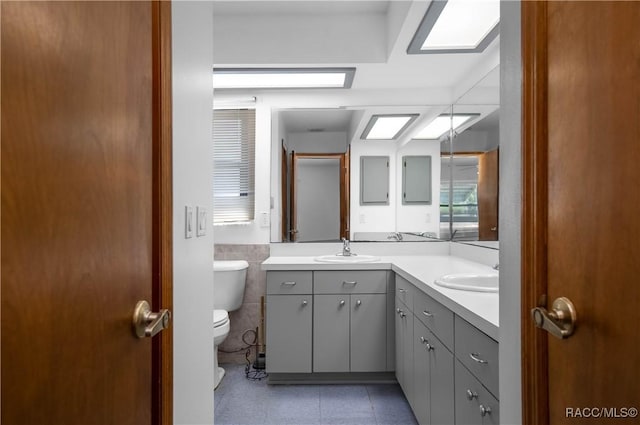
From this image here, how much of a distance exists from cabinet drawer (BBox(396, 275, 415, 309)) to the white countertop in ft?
0.13

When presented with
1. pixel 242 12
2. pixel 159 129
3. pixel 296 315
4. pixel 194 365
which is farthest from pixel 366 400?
pixel 242 12

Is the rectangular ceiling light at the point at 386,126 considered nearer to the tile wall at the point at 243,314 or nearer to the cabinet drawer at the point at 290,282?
the cabinet drawer at the point at 290,282

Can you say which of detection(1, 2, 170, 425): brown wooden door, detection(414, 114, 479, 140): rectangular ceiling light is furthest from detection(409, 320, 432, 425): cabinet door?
detection(414, 114, 479, 140): rectangular ceiling light

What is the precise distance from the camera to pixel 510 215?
0.90 meters

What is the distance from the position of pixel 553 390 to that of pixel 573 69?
2.22ft

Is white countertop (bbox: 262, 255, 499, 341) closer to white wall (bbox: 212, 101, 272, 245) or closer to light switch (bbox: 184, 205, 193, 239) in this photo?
white wall (bbox: 212, 101, 272, 245)

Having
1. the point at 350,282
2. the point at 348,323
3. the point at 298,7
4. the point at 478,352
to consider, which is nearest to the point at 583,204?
the point at 478,352

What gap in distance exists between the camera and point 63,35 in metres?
0.54

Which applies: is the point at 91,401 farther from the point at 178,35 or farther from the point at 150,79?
the point at 178,35

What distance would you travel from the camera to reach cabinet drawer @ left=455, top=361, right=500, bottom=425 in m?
1.04

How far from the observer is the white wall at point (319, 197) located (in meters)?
2.85

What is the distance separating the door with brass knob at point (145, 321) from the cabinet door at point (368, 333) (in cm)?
173

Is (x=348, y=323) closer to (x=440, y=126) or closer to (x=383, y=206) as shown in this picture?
(x=383, y=206)

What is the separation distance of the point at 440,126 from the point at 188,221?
7.15ft
